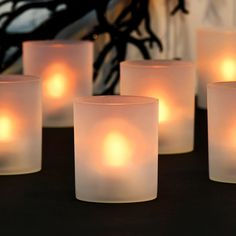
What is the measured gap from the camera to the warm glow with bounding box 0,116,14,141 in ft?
6.40

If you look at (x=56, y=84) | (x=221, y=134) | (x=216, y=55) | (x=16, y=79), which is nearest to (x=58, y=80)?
(x=56, y=84)

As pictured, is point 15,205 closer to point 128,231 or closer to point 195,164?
point 128,231

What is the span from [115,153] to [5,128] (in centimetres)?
32

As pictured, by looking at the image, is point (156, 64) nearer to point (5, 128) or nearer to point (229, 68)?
point (5, 128)

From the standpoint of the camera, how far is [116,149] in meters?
1.71

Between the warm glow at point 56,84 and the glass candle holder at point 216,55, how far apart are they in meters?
0.41

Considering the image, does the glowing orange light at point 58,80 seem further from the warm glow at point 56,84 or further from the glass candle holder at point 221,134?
the glass candle holder at point 221,134

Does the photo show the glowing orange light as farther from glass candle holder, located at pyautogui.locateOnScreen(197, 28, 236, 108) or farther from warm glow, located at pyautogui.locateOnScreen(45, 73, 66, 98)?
glass candle holder, located at pyautogui.locateOnScreen(197, 28, 236, 108)

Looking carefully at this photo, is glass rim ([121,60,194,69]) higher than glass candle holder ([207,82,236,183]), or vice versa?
glass rim ([121,60,194,69])

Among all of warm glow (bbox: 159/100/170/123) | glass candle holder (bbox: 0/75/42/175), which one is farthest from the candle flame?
warm glow (bbox: 159/100/170/123)

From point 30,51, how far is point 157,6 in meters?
1.10

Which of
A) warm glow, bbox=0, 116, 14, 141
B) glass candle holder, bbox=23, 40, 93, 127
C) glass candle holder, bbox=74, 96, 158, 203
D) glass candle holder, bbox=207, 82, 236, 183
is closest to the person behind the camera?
glass candle holder, bbox=74, 96, 158, 203

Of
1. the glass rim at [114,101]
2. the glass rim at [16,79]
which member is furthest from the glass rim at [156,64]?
the glass rim at [114,101]

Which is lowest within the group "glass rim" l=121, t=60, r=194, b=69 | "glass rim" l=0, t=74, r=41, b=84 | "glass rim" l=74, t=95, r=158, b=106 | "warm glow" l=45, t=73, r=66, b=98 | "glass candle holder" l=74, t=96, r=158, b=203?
"glass candle holder" l=74, t=96, r=158, b=203
